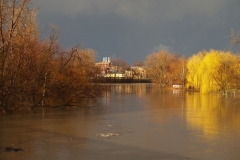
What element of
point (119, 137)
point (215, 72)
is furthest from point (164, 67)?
point (119, 137)

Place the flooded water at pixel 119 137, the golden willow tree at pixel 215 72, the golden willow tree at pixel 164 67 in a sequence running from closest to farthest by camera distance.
A: the flooded water at pixel 119 137 → the golden willow tree at pixel 215 72 → the golden willow tree at pixel 164 67

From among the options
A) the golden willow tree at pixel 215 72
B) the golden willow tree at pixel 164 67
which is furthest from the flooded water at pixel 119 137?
the golden willow tree at pixel 164 67

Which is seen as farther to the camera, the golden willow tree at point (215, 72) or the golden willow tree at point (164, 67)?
the golden willow tree at point (164, 67)

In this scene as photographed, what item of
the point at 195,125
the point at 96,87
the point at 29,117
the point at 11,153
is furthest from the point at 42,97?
the point at 11,153

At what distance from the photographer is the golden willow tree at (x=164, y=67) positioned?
201ft

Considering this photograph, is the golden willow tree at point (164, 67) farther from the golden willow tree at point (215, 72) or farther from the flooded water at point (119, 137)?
the flooded water at point (119, 137)

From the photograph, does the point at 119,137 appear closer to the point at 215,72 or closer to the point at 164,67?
the point at 215,72

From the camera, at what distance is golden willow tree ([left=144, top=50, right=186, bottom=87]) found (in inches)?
2414

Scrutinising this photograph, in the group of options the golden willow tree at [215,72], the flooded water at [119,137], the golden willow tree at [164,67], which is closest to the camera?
the flooded water at [119,137]

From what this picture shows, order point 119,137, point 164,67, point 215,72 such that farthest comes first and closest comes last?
point 164,67 → point 215,72 → point 119,137

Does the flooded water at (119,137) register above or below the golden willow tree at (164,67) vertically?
below

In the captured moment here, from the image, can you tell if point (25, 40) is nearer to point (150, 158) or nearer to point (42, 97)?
point (42, 97)

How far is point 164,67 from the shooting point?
226 ft

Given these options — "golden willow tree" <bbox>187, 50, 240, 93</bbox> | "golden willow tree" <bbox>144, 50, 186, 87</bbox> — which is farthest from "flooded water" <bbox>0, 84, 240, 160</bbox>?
"golden willow tree" <bbox>144, 50, 186, 87</bbox>
